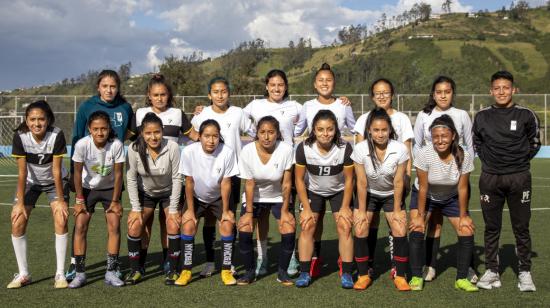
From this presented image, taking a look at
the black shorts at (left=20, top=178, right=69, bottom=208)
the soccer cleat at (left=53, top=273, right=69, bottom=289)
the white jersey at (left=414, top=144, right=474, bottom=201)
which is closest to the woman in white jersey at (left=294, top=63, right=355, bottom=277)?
the white jersey at (left=414, top=144, right=474, bottom=201)

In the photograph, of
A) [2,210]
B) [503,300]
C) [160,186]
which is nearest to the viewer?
[503,300]

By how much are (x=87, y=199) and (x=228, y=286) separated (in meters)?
1.56

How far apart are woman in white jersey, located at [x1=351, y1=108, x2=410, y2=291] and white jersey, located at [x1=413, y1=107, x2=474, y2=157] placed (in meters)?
0.41

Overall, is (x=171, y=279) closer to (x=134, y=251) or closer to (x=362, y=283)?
(x=134, y=251)

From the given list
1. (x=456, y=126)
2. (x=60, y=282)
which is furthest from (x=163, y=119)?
(x=456, y=126)

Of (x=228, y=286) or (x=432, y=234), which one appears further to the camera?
(x=432, y=234)

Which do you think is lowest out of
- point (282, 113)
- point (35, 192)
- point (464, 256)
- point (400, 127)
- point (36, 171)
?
point (464, 256)

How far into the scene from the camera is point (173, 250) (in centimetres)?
585

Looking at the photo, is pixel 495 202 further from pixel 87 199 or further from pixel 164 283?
pixel 87 199

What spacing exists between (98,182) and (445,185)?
3.22 metres

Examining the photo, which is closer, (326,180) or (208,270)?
(326,180)

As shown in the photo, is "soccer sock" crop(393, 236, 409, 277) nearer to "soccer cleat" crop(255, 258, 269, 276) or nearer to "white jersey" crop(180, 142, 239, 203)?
"soccer cleat" crop(255, 258, 269, 276)

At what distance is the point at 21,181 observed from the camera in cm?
556

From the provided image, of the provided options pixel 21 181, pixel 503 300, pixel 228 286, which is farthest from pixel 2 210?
pixel 503 300
